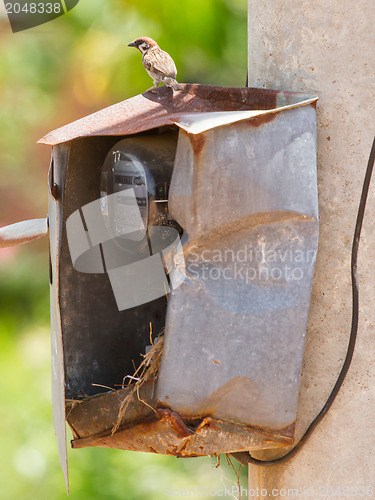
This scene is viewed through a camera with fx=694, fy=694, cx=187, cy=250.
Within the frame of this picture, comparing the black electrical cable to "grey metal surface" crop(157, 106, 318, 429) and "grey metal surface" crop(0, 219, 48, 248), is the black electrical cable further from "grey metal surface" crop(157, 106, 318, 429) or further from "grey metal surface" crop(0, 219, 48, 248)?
"grey metal surface" crop(0, 219, 48, 248)

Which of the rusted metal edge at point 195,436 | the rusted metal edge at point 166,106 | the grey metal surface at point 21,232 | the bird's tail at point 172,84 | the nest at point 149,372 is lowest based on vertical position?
the rusted metal edge at point 195,436

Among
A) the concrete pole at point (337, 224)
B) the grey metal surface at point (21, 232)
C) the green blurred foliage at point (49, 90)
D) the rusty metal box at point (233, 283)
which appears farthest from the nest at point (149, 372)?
the green blurred foliage at point (49, 90)

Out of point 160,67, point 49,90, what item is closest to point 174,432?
point 160,67

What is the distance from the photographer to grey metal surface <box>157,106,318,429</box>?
4.90 feet

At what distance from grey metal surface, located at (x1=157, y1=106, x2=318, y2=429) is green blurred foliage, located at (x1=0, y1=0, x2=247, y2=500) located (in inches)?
161

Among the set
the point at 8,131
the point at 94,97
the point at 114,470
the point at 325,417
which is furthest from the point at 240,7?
the point at 325,417

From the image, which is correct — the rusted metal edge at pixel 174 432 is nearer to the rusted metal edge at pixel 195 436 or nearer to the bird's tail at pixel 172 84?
the rusted metal edge at pixel 195 436

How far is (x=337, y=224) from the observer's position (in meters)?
1.63

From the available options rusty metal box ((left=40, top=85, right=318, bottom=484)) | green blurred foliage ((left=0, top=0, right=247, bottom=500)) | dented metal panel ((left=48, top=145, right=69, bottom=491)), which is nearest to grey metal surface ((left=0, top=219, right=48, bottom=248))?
dented metal panel ((left=48, top=145, right=69, bottom=491))

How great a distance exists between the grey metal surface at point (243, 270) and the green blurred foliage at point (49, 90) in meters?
4.09

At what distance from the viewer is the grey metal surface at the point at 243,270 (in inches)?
58.7

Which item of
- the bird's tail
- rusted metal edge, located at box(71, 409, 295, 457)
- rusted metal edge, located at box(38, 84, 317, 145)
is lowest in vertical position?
rusted metal edge, located at box(71, 409, 295, 457)

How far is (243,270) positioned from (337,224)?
0.27m

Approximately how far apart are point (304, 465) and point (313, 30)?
1.04m
